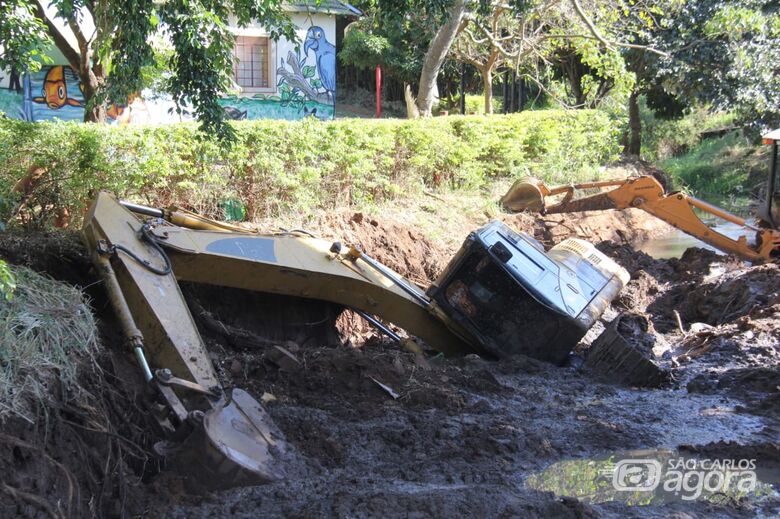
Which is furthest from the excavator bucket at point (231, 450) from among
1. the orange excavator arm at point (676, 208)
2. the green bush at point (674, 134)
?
the green bush at point (674, 134)

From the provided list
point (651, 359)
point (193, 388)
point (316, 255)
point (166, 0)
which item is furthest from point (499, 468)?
point (166, 0)

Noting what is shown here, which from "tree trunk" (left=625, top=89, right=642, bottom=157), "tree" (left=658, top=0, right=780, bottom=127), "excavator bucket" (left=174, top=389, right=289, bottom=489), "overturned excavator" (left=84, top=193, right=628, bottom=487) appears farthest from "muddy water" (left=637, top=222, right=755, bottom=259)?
"excavator bucket" (left=174, top=389, right=289, bottom=489)

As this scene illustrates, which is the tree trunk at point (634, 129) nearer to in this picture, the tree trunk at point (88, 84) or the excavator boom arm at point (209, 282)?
the tree trunk at point (88, 84)

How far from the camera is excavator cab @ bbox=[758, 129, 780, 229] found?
14.8m

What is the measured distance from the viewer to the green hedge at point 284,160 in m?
9.20

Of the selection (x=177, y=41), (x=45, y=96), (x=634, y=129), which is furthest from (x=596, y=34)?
(x=634, y=129)

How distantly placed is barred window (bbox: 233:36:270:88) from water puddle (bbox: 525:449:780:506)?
2099 cm

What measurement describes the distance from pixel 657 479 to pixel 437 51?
1308cm

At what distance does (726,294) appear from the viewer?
472 inches

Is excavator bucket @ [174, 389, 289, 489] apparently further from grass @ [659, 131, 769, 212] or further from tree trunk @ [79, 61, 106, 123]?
grass @ [659, 131, 769, 212]

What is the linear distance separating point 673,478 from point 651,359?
2.87m

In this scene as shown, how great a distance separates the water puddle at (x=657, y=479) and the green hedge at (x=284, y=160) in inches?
200

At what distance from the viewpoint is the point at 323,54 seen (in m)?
27.8

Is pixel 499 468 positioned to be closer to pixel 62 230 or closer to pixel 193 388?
pixel 193 388
